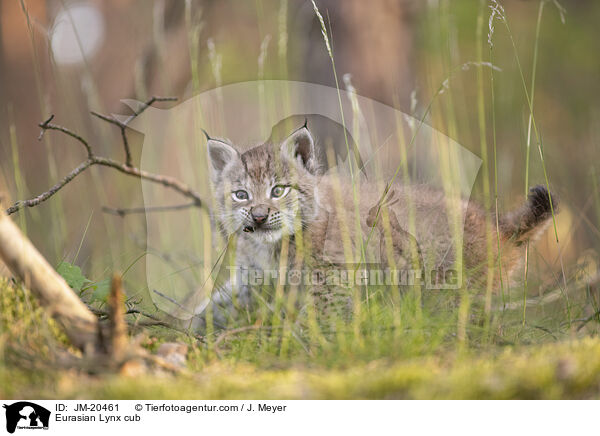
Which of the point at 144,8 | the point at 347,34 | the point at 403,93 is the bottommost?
the point at 403,93

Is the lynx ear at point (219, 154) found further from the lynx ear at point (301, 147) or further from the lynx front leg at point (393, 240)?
the lynx front leg at point (393, 240)

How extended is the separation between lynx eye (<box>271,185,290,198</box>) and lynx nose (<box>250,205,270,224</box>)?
7 cm

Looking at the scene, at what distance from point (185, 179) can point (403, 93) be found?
1.27 meters

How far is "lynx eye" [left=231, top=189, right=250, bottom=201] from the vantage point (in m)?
1.89

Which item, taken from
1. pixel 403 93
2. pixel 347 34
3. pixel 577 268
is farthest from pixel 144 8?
pixel 577 268

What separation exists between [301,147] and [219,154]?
0.30m

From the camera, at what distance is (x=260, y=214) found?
1797 mm

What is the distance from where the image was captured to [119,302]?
117 cm

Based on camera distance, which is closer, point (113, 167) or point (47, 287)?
point (47, 287)

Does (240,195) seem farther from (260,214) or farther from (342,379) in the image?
(342,379)

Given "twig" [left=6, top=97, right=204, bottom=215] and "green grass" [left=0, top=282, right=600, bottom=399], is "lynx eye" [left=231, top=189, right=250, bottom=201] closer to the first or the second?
"twig" [left=6, top=97, right=204, bottom=215]
